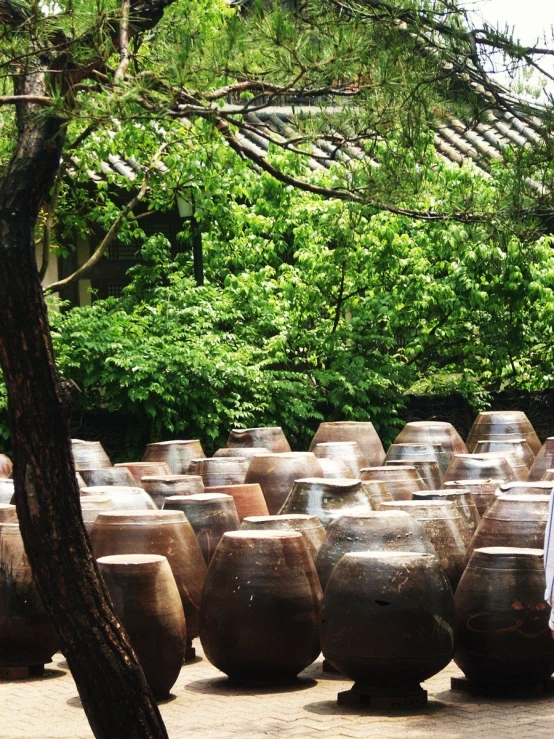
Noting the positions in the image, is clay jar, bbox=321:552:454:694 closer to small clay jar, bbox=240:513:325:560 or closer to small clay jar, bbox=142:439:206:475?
small clay jar, bbox=240:513:325:560

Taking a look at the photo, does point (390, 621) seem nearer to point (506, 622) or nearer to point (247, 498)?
point (506, 622)

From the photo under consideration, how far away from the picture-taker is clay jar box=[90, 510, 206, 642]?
7.75 meters

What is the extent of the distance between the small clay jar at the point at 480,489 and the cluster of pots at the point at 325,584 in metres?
0.61

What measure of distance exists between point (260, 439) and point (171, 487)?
2.85 meters

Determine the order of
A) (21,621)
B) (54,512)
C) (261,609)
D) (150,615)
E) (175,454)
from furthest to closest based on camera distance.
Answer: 1. (175,454)
2. (21,621)
3. (261,609)
4. (150,615)
5. (54,512)

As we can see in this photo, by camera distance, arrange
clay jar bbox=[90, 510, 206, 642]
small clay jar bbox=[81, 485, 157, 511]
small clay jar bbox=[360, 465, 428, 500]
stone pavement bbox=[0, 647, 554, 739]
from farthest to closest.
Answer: small clay jar bbox=[360, 465, 428, 500] → small clay jar bbox=[81, 485, 157, 511] → clay jar bbox=[90, 510, 206, 642] → stone pavement bbox=[0, 647, 554, 739]

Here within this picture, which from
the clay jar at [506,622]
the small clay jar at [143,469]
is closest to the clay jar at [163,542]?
the clay jar at [506,622]

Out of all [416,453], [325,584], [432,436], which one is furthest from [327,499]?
[432,436]

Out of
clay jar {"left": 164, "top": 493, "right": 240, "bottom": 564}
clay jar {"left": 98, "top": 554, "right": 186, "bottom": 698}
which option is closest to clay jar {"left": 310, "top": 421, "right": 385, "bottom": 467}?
clay jar {"left": 164, "top": 493, "right": 240, "bottom": 564}

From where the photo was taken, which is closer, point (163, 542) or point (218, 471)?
point (163, 542)

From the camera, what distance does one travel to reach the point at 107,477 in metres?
10.5

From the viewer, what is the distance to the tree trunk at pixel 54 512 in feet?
15.0

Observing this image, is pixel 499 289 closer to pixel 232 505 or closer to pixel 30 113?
pixel 232 505

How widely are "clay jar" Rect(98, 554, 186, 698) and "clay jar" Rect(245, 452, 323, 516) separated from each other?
130 inches
